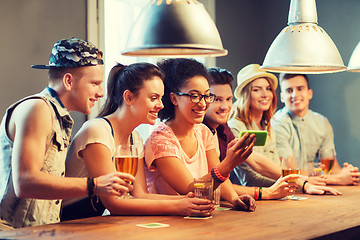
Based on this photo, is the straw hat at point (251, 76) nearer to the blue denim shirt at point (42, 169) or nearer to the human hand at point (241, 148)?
the human hand at point (241, 148)

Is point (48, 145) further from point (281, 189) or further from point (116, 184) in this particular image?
point (281, 189)

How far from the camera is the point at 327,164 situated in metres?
3.43

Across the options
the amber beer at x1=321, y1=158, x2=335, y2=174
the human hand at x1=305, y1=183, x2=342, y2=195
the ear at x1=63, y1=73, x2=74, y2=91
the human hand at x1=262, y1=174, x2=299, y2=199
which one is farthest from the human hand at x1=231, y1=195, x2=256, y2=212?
the amber beer at x1=321, y1=158, x2=335, y2=174

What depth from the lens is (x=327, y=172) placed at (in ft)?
11.4

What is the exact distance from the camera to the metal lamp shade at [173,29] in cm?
197

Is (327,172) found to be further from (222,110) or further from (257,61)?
(257,61)

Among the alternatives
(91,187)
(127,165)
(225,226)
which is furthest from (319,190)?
(91,187)

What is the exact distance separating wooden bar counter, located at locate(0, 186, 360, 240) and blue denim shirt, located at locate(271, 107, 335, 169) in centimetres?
187

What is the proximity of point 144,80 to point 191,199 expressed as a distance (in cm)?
73

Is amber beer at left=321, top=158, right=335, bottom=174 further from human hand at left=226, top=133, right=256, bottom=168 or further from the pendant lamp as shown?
human hand at left=226, top=133, right=256, bottom=168

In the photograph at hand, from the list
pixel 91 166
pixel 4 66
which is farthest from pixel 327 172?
pixel 4 66

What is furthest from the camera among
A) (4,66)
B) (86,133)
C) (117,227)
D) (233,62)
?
(233,62)

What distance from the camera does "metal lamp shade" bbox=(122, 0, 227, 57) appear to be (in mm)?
1974

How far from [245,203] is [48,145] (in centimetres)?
94
